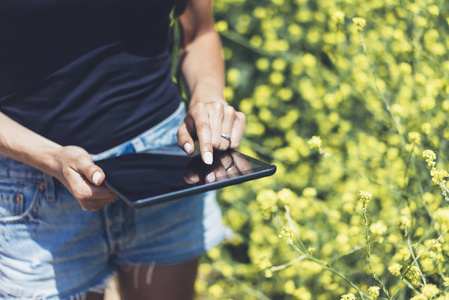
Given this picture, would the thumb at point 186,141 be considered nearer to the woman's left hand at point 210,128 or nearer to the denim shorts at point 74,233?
the woman's left hand at point 210,128

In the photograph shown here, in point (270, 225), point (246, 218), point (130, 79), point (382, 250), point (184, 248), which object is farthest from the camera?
point (246, 218)

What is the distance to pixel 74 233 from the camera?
883 millimetres

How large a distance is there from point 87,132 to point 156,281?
389mm

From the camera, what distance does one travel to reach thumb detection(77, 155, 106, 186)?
69cm

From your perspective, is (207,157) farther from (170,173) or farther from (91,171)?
(91,171)

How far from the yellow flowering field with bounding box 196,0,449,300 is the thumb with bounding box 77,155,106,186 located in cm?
74

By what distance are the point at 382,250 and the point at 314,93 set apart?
32.0 inches

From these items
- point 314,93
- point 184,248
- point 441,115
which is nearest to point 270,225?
point 314,93

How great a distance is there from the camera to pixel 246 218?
209cm

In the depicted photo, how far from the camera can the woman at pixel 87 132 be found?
2.56ft

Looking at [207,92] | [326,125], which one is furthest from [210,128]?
[326,125]

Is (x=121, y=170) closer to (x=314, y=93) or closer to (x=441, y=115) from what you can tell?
(x=441, y=115)

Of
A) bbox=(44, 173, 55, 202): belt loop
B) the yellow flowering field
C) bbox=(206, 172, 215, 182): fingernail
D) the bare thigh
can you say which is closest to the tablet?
bbox=(206, 172, 215, 182): fingernail

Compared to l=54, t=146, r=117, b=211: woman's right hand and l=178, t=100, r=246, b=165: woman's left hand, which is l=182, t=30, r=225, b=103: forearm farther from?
l=54, t=146, r=117, b=211: woman's right hand
